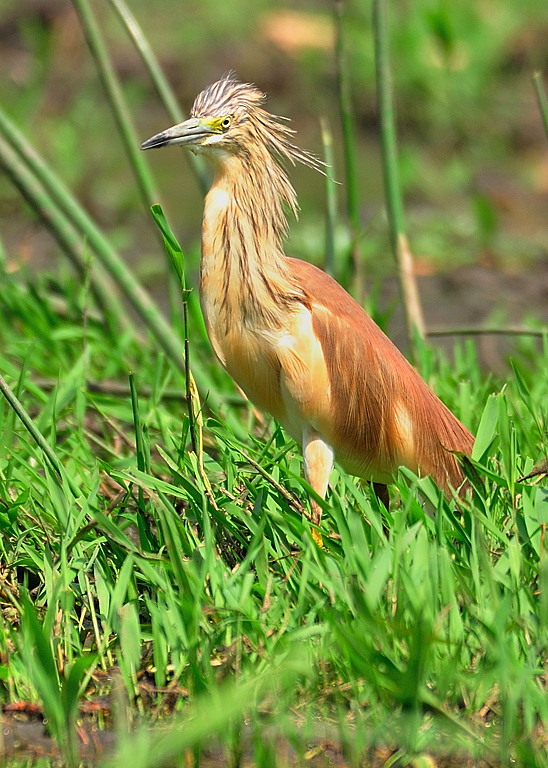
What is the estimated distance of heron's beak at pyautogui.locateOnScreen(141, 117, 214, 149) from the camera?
236cm

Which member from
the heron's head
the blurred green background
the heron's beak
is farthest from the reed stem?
the heron's beak

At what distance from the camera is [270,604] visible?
223cm

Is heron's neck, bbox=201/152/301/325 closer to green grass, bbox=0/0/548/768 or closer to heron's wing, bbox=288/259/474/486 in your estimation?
heron's wing, bbox=288/259/474/486

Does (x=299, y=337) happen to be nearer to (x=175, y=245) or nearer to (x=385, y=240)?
(x=175, y=245)

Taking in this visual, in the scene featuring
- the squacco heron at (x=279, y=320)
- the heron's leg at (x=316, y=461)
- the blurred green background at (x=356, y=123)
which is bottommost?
the heron's leg at (x=316, y=461)

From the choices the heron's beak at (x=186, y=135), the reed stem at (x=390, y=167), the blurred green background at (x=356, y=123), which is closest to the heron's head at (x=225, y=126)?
the heron's beak at (x=186, y=135)

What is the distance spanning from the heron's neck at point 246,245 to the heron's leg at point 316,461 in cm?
32

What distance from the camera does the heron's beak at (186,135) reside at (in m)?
2.36

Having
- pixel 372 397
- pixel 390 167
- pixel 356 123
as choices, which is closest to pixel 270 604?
pixel 372 397

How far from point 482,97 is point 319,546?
6.40 metres

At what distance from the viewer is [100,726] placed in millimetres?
2098

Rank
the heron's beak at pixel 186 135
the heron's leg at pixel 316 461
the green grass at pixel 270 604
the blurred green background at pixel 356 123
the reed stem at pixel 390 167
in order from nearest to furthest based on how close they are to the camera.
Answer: the green grass at pixel 270 604 → the heron's beak at pixel 186 135 → the heron's leg at pixel 316 461 → the reed stem at pixel 390 167 → the blurred green background at pixel 356 123

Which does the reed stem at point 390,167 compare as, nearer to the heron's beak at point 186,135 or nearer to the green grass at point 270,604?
the green grass at point 270,604

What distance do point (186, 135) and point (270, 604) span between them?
109 centimetres
